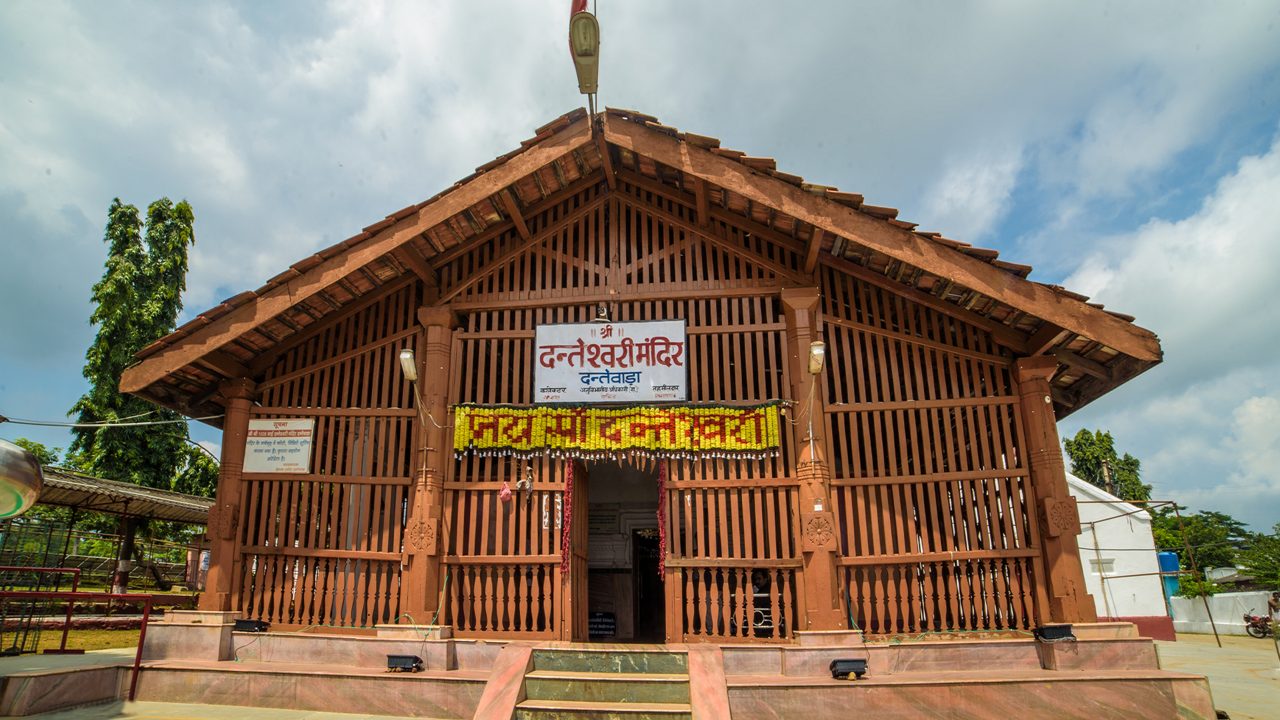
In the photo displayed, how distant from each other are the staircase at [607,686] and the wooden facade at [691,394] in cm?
98

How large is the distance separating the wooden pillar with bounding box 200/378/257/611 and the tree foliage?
15042mm

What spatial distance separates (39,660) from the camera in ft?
29.2

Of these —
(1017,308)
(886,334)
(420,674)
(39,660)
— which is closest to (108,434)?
(39,660)

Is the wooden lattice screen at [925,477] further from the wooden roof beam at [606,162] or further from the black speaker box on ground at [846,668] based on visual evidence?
the wooden roof beam at [606,162]

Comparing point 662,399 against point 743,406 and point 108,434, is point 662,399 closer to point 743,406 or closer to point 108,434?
point 743,406

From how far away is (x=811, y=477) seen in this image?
9.21 m

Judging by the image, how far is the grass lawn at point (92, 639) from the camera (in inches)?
451

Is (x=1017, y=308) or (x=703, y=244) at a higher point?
(x=703, y=244)

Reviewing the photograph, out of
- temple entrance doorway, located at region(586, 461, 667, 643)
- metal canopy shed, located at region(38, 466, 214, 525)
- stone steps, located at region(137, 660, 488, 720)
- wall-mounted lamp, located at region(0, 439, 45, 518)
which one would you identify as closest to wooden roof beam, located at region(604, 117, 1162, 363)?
temple entrance doorway, located at region(586, 461, 667, 643)

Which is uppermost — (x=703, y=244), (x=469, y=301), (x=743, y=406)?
(x=703, y=244)

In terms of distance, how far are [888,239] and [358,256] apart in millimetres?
6672

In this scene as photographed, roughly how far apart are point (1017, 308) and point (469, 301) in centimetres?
710

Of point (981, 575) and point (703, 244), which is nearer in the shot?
point (981, 575)

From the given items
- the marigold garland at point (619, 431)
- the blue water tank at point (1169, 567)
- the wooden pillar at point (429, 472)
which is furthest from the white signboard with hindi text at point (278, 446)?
the blue water tank at point (1169, 567)
